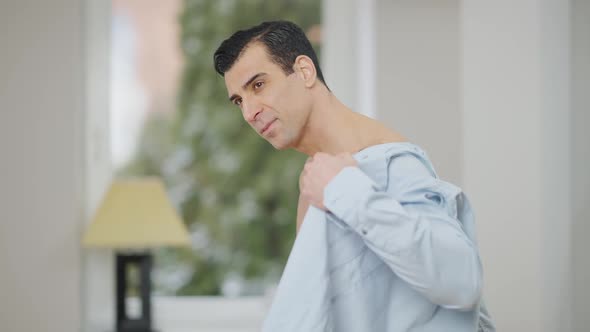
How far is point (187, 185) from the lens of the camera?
167 inches

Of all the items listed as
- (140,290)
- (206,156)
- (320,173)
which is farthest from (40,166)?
(320,173)

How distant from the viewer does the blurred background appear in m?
2.27

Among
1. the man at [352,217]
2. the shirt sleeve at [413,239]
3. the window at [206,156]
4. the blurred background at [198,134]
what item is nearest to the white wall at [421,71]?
the blurred background at [198,134]

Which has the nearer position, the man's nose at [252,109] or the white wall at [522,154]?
the man's nose at [252,109]

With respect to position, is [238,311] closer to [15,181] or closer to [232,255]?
[232,255]

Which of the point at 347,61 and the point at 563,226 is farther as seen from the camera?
the point at 347,61

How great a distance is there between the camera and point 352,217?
119 centimetres

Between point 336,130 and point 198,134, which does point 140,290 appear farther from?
point 336,130

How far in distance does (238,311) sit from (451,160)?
4.80ft

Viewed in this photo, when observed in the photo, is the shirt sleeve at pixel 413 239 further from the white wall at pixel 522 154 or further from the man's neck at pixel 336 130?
the white wall at pixel 522 154

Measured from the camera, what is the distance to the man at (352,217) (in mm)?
1177

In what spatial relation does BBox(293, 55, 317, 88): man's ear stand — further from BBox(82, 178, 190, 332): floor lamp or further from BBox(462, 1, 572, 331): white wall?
BBox(82, 178, 190, 332): floor lamp

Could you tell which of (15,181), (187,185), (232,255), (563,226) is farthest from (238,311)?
(563,226)

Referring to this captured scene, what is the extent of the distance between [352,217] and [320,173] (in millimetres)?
108
